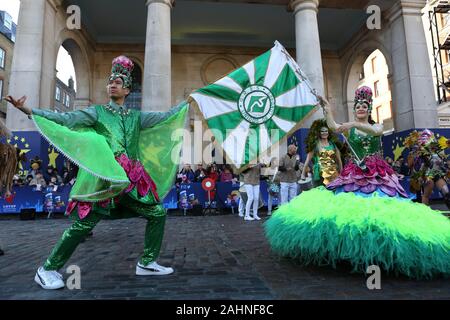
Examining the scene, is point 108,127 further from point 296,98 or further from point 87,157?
point 296,98

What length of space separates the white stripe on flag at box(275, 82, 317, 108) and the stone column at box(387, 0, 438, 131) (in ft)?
36.4

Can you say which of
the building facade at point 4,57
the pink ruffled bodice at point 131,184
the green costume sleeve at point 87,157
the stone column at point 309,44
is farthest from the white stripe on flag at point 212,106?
the building facade at point 4,57

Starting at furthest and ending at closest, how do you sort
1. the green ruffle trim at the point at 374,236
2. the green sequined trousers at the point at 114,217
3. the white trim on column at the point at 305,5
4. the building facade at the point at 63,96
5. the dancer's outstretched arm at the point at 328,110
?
the building facade at the point at 63,96
the white trim on column at the point at 305,5
the dancer's outstretched arm at the point at 328,110
the green sequined trousers at the point at 114,217
the green ruffle trim at the point at 374,236

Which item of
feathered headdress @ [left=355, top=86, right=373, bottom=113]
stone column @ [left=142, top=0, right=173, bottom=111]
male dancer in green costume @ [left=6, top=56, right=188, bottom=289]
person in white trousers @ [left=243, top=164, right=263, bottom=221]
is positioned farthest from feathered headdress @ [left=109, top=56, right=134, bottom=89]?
stone column @ [left=142, top=0, right=173, bottom=111]

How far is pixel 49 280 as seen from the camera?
Result: 2928 mm

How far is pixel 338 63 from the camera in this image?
1970 cm

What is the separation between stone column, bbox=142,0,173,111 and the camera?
443 inches

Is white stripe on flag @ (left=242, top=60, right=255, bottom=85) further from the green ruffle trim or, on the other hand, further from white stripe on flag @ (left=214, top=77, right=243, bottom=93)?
the green ruffle trim

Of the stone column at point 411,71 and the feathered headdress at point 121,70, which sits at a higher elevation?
the stone column at point 411,71

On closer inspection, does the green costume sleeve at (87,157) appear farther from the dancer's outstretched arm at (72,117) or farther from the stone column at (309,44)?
the stone column at (309,44)

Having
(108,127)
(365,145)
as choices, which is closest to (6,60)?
(108,127)

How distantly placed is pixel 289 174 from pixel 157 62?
20.2 ft

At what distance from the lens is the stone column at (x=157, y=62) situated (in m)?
11.2
